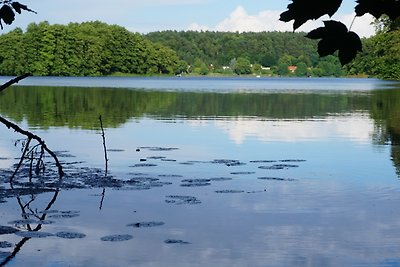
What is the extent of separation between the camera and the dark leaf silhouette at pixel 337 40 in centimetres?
273

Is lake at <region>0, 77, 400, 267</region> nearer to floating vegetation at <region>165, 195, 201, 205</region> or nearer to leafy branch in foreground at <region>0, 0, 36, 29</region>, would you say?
floating vegetation at <region>165, 195, 201, 205</region>

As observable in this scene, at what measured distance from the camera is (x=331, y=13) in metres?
2.67

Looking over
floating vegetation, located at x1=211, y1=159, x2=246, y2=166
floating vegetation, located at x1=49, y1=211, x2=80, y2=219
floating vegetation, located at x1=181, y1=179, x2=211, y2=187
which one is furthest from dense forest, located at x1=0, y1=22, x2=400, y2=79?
floating vegetation, located at x1=49, y1=211, x2=80, y2=219

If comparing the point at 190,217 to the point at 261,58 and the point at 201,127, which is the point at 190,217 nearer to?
the point at 201,127

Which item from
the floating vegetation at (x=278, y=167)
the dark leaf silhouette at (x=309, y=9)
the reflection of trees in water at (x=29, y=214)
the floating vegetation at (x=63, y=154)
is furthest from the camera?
the floating vegetation at (x=63, y=154)

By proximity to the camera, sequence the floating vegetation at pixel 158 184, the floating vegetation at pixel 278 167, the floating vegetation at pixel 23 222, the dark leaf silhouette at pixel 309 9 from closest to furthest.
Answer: the dark leaf silhouette at pixel 309 9 < the floating vegetation at pixel 23 222 < the floating vegetation at pixel 158 184 < the floating vegetation at pixel 278 167

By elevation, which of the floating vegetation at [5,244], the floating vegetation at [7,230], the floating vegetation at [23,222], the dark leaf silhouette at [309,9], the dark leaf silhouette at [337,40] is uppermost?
the dark leaf silhouette at [309,9]

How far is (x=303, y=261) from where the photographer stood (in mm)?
7898

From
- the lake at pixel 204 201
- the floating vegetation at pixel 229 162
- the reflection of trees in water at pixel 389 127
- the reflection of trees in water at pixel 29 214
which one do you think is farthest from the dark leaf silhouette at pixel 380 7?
the floating vegetation at pixel 229 162

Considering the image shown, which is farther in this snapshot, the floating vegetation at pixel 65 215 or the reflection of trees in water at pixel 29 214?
the floating vegetation at pixel 65 215

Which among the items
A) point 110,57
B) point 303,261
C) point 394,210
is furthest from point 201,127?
point 110,57

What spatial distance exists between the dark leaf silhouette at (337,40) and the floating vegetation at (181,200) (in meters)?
8.39

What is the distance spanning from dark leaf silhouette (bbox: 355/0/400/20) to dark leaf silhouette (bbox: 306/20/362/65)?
0.31 feet

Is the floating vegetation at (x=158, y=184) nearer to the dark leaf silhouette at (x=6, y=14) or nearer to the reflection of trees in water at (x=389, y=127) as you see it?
the reflection of trees in water at (x=389, y=127)
